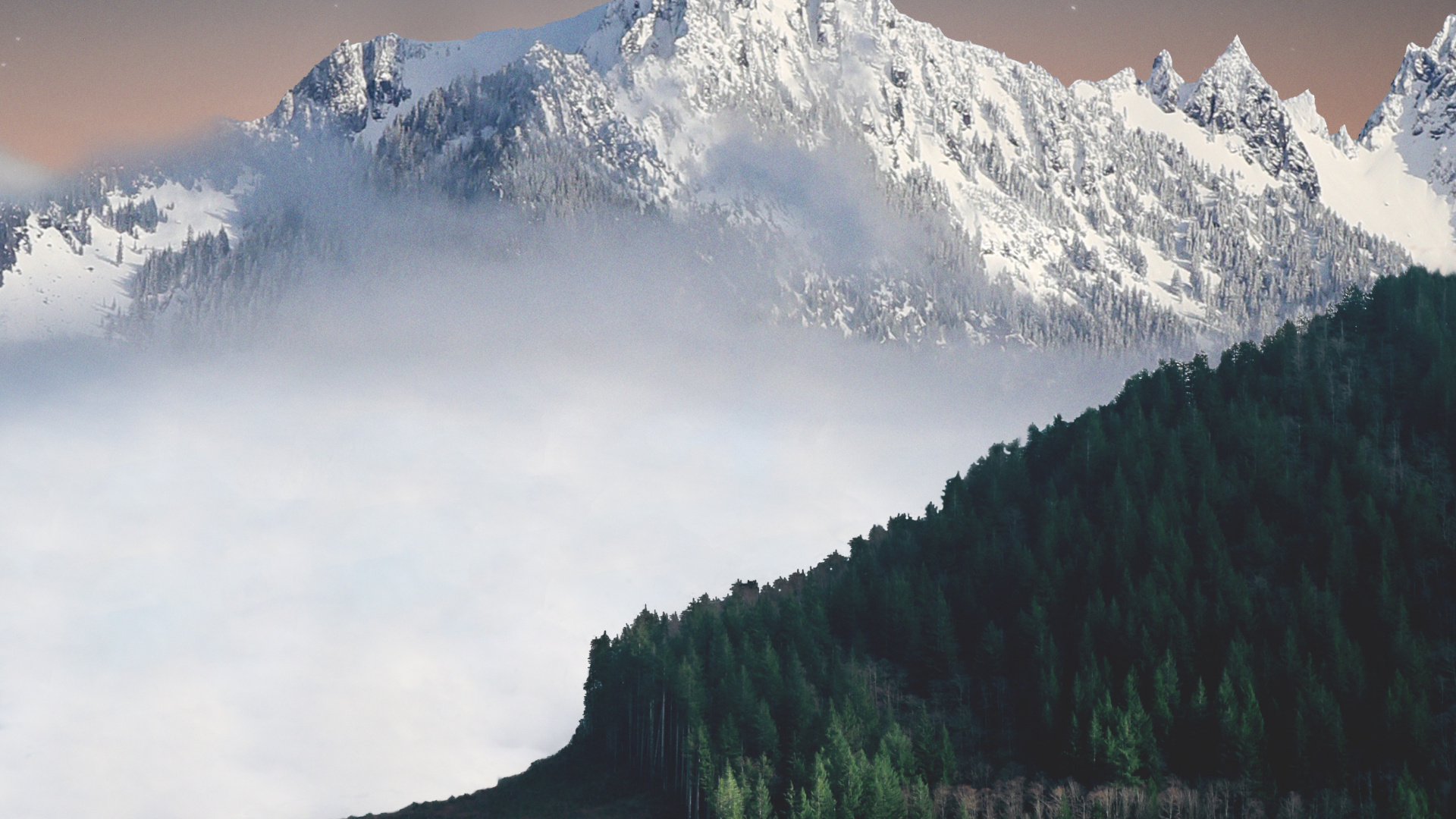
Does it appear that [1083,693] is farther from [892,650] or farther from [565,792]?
[565,792]

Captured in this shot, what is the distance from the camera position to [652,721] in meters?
180

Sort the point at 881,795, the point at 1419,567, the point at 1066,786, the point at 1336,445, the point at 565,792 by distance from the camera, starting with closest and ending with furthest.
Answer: the point at 881,795 < the point at 1066,786 < the point at 1419,567 < the point at 565,792 < the point at 1336,445

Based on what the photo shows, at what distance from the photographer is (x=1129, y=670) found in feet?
534

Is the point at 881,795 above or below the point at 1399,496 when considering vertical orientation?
below

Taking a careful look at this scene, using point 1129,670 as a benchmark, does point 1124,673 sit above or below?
above

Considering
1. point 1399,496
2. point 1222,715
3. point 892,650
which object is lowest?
point 1222,715

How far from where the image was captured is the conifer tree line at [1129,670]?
145m

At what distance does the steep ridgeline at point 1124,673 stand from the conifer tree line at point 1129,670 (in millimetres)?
324

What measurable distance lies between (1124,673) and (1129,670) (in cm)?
533

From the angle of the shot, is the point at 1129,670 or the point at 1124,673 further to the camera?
the point at 1124,673

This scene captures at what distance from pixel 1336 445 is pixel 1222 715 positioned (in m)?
65.2

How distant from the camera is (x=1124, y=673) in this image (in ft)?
551

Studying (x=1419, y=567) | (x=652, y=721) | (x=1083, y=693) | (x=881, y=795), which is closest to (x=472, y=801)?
(x=652, y=721)

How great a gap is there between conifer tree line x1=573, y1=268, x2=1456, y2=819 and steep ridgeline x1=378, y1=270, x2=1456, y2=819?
32 cm
